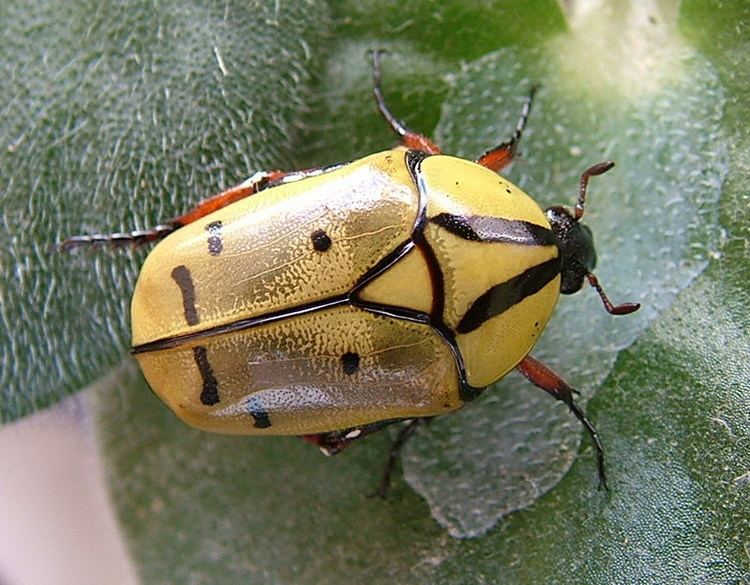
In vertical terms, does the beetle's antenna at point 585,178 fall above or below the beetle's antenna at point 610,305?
above

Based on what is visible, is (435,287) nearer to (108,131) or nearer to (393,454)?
(393,454)

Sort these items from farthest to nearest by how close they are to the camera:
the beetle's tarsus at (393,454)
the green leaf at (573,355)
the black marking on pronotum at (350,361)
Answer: the beetle's tarsus at (393,454) → the green leaf at (573,355) → the black marking on pronotum at (350,361)

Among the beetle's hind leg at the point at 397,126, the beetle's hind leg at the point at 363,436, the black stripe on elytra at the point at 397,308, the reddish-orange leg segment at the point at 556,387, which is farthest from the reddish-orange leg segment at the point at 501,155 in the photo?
the beetle's hind leg at the point at 363,436

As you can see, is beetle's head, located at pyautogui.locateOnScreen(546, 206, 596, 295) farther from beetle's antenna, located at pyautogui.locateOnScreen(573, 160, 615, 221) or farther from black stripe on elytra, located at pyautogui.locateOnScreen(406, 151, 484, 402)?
black stripe on elytra, located at pyautogui.locateOnScreen(406, 151, 484, 402)

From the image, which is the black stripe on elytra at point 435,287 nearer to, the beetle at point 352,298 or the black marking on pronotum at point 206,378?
the beetle at point 352,298

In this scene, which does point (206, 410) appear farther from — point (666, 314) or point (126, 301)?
point (666, 314)

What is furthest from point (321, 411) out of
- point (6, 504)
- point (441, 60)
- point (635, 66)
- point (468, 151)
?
point (6, 504)

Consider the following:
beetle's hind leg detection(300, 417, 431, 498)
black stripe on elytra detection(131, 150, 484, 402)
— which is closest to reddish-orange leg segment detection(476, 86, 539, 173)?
black stripe on elytra detection(131, 150, 484, 402)
